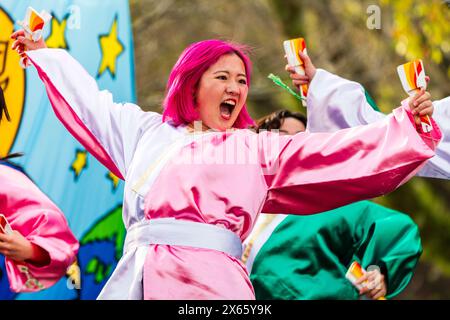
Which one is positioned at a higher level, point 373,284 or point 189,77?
point 189,77

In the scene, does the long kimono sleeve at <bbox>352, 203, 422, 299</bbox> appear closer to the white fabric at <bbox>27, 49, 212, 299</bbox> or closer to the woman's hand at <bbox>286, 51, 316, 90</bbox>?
the woman's hand at <bbox>286, 51, 316, 90</bbox>

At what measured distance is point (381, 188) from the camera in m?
2.97

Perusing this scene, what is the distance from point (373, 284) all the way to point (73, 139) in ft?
4.01

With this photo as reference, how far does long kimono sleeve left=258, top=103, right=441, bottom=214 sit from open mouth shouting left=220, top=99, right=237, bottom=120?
0.51ft

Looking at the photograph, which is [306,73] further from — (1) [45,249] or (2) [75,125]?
(1) [45,249]

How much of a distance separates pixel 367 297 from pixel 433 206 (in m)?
2.53

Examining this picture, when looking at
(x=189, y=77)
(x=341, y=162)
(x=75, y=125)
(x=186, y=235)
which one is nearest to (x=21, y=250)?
(x=75, y=125)

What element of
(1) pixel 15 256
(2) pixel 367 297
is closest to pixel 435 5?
(2) pixel 367 297

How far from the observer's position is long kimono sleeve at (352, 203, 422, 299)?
4.05 meters

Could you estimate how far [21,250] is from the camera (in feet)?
10.4

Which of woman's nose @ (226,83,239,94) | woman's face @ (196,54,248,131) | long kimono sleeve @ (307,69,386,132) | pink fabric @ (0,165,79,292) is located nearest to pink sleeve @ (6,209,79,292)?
pink fabric @ (0,165,79,292)

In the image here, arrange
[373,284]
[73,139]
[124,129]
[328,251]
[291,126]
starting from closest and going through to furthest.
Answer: [124,129]
[73,139]
[373,284]
[328,251]
[291,126]

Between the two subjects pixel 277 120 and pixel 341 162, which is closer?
pixel 341 162
